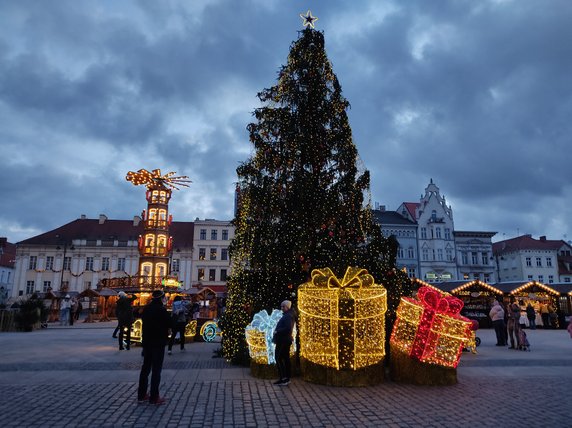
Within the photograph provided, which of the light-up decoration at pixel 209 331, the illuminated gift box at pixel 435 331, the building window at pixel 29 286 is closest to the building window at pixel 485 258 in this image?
the light-up decoration at pixel 209 331

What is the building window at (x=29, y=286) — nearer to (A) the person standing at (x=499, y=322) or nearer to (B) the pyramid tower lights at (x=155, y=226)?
(B) the pyramid tower lights at (x=155, y=226)

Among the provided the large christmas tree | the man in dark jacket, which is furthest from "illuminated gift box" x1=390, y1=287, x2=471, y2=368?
the man in dark jacket

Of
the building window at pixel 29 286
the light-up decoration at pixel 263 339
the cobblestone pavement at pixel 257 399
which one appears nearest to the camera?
the cobblestone pavement at pixel 257 399

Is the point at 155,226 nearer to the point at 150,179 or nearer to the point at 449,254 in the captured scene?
the point at 150,179

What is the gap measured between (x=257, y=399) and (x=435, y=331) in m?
3.68

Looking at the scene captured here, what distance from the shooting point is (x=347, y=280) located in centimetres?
811

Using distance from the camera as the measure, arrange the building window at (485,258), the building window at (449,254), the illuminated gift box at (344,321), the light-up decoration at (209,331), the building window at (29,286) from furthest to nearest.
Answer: the building window at (485,258) < the building window at (29,286) < the building window at (449,254) < the light-up decoration at (209,331) < the illuminated gift box at (344,321)

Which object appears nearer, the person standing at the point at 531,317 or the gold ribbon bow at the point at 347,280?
the gold ribbon bow at the point at 347,280

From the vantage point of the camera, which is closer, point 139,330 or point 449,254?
point 139,330

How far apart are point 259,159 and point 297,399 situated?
6.87 m

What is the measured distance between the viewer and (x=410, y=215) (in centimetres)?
5578

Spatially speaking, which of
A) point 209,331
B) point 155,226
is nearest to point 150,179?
point 155,226

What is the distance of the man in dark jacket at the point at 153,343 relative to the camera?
6547mm

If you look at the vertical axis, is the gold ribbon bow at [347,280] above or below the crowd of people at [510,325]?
above
